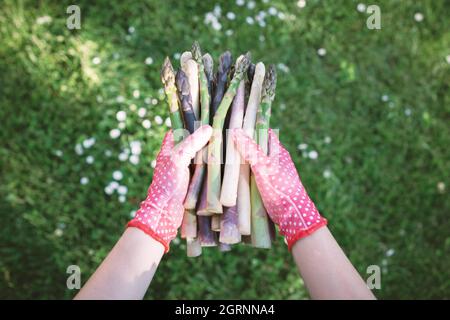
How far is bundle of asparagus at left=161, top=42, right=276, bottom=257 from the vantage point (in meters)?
2.80

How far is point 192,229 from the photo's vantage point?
2.86 m

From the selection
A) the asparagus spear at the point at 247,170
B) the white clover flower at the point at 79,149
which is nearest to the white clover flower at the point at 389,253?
the asparagus spear at the point at 247,170

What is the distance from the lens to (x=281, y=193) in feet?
8.93

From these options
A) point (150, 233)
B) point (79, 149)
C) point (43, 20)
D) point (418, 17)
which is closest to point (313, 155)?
point (418, 17)

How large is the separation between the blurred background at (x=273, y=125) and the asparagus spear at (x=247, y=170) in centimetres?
125

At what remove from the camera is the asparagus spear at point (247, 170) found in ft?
9.22

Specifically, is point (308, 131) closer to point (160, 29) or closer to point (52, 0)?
point (160, 29)

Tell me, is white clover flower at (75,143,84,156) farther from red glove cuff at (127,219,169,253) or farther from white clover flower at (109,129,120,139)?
red glove cuff at (127,219,169,253)

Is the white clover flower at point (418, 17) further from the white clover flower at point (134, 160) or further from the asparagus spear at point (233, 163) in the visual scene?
the white clover flower at point (134, 160)

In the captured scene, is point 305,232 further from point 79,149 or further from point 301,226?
point 79,149

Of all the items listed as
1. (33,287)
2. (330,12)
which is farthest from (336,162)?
(33,287)

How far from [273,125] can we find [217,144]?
5.21 ft

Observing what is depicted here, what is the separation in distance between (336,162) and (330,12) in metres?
1.57

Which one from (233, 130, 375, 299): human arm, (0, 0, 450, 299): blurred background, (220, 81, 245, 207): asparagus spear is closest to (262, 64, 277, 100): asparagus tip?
(220, 81, 245, 207): asparagus spear
